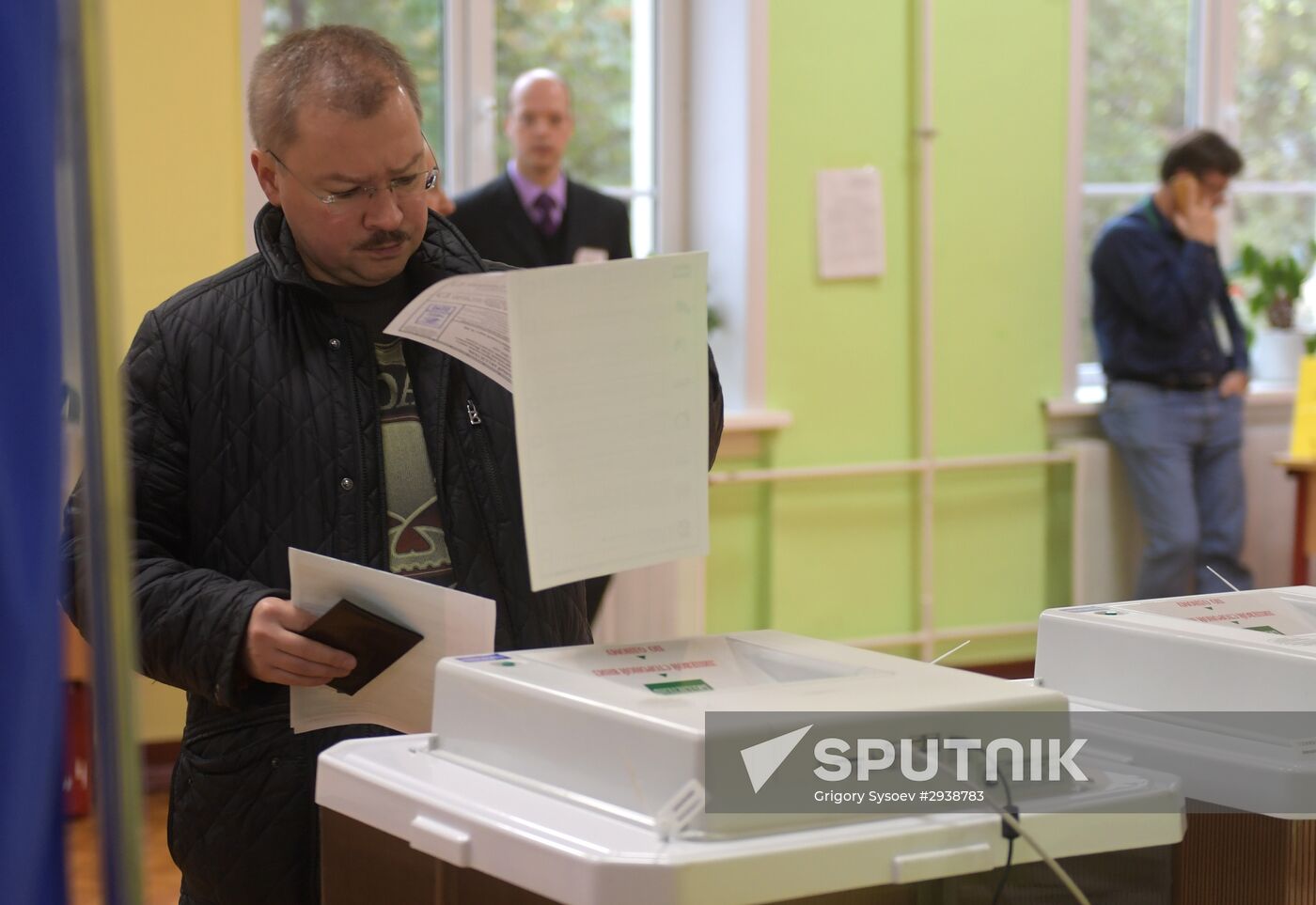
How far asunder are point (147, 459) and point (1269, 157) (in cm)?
489

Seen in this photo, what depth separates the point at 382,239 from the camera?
4.99 ft

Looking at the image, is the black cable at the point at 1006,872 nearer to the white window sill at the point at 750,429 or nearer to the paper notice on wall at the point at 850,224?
the white window sill at the point at 750,429

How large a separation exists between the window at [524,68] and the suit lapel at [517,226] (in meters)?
0.44

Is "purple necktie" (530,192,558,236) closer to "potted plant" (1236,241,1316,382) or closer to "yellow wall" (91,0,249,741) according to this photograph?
"yellow wall" (91,0,249,741)

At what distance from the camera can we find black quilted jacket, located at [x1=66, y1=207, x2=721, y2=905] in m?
1.50

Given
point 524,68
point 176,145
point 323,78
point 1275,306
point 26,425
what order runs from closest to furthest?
point 26,425, point 323,78, point 176,145, point 524,68, point 1275,306

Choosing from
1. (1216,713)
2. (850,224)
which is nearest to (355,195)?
(1216,713)

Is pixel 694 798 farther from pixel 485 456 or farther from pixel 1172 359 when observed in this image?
Result: pixel 1172 359

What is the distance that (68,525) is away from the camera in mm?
1275

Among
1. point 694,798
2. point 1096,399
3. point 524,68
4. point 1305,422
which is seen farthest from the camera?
point 1096,399

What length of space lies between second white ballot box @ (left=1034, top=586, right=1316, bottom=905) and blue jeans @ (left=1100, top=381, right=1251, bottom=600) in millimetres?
3441

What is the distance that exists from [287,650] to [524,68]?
127 inches

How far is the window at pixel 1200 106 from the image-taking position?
→ 5.14 metres

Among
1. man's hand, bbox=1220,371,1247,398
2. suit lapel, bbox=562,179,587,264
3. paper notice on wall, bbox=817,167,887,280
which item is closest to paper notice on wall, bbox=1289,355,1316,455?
man's hand, bbox=1220,371,1247,398
